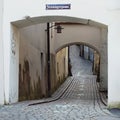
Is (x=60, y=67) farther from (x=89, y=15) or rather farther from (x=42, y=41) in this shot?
(x=89, y=15)

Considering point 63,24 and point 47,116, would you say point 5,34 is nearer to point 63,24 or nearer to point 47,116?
point 47,116

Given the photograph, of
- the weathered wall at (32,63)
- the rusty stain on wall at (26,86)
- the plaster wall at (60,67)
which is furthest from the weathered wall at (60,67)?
the rusty stain on wall at (26,86)

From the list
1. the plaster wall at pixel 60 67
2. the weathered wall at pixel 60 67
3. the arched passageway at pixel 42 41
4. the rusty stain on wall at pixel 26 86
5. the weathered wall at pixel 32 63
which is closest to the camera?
the arched passageway at pixel 42 41

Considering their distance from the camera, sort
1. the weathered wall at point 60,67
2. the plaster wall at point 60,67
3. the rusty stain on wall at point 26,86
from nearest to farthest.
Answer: the rusty stain on wall at point 26,86 < the weathered wall at point 60,67 < the plaster wall at point 60,67

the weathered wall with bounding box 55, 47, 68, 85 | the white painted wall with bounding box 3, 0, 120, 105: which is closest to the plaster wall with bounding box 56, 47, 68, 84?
the weathered wall with bounding box 55, 47, 68, 85

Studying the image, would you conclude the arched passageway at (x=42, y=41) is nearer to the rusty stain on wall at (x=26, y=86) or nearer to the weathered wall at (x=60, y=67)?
the rusty stain on wall at (x=26, y=86)

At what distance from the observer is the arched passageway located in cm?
1292

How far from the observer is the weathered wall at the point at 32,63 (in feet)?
49.1

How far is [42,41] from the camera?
22016 millimetres

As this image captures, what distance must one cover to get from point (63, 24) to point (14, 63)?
516 inches

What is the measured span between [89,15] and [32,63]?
6179 mm

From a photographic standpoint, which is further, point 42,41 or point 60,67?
point 60,67

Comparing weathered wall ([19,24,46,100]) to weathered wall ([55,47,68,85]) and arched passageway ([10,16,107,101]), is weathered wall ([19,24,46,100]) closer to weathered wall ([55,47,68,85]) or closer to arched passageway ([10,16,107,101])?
arched passageway ([10,16,107,101])

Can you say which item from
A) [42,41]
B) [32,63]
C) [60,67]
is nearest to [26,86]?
[32,63]
